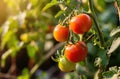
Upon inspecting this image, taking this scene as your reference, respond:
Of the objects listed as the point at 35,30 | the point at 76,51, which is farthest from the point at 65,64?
the point at 35,30

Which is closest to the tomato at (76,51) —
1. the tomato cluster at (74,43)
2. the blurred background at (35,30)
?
the tomato cluster at (74,43)

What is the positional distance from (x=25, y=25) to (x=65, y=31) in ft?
4.47

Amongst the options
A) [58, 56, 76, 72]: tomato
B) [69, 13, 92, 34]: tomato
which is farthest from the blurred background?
[69, 13, 92, 34]: tomato

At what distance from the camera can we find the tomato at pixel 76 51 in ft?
4.17

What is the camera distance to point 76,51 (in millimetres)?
1287

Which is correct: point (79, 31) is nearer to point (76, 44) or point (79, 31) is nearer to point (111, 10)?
point (76, 44)

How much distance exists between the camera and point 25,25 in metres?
Result: 2.65

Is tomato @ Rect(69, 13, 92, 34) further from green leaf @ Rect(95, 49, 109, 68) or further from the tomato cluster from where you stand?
green leaf @ Rect(95, 49, 109, 68)

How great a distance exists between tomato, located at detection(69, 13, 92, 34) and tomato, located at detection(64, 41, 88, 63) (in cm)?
5

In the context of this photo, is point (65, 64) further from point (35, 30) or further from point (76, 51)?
point (35, 30)

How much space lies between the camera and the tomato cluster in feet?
4.07

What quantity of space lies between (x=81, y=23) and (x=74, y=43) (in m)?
0.09

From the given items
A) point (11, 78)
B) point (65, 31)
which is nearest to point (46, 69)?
point (11, 78)

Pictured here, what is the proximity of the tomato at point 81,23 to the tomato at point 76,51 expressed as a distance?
50 mm
